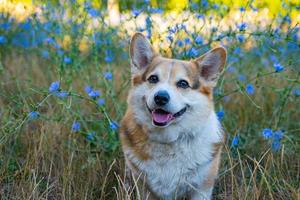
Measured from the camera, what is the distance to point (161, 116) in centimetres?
317

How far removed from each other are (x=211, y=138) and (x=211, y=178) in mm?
280

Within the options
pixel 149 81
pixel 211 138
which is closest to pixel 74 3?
pixel 149 81

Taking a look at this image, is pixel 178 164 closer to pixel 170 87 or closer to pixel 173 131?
pixel 173 131

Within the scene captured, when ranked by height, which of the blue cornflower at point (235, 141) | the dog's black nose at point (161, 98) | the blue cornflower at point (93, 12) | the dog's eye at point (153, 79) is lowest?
the blue cornflower at point (235, 141)

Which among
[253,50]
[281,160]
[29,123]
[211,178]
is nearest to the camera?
[211,178]

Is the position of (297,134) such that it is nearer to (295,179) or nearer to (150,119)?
(295,179)

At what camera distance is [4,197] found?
3.21m

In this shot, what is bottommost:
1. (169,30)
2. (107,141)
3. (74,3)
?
(107,141)

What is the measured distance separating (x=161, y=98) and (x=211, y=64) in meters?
0.57

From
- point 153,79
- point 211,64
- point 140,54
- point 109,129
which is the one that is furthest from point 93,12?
point 211,64

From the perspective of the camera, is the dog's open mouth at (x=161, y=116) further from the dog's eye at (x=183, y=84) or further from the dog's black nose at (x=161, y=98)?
the dog's eye at (x=183, y=84)

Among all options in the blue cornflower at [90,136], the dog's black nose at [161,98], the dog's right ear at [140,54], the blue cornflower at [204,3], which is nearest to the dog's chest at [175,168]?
the dog's black nose at [161,98]

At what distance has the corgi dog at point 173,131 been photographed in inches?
125

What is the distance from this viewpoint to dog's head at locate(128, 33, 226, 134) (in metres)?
3.14
